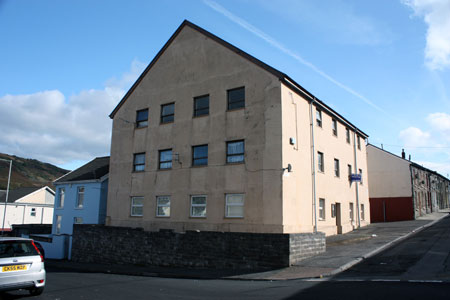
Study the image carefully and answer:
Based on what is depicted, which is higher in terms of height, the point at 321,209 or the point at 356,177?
the point at 356,177

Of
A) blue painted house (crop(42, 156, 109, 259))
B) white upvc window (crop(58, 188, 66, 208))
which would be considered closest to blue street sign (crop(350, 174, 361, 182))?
blue painted house (crop(42, 156, 109, 259))

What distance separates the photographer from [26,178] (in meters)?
137

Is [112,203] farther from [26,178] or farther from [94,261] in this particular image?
[26,178]

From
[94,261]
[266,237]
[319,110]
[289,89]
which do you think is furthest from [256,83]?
[94,261]

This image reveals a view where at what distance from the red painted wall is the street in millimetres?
20324

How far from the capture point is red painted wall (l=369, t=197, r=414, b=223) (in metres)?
32.5

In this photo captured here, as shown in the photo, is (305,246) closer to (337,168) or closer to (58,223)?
(337,168)

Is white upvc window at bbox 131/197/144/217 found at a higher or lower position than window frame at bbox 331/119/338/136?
lower

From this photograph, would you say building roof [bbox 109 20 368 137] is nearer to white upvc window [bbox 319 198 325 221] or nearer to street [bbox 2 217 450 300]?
white upvc window [bbox 319 198 325 221]

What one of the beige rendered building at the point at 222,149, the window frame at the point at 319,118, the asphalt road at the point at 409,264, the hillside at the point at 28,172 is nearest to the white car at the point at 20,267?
the asphalt road at the point at 409,264

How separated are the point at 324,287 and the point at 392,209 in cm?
2704

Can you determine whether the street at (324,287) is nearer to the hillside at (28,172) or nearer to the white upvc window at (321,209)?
the white upvc window at (321,209)

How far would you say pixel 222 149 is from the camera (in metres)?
19.0

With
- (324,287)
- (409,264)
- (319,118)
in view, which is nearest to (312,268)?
(409,264)
